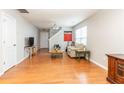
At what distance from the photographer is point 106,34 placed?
5.24 m

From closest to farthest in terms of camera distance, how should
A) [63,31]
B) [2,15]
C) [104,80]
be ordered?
[104,80], [2,15], [63,31]

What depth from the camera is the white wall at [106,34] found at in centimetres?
427

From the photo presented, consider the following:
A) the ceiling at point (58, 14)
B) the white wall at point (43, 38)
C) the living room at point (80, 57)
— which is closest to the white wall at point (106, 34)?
the living room at point (80, 57)

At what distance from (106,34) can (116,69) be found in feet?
7.03

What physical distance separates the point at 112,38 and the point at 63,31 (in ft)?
27.9

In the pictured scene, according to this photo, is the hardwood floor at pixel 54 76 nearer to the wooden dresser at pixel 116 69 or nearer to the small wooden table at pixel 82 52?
the wooden dresser at pixel 116 69

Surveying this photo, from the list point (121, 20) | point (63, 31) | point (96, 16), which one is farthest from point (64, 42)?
point (121, 20)

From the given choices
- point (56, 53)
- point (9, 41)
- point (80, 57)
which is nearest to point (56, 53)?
point (56, 53)

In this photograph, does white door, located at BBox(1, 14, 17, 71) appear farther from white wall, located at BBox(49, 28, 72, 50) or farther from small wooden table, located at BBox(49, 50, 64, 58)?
white wall, located at BBox(49, 28, 72, 50)

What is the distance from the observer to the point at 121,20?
418 centimetres

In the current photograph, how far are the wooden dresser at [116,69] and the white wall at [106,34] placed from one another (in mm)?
A: 794

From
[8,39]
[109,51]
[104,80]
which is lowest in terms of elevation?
[104,80]

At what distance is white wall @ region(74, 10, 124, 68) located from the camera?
427cm
